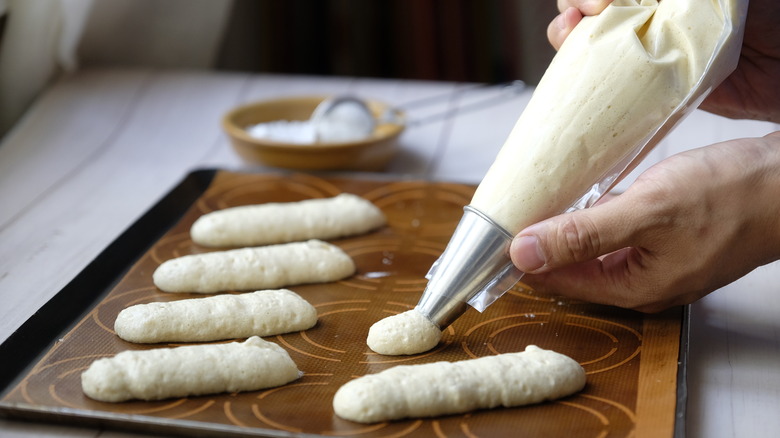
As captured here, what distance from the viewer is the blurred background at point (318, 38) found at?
123 inches

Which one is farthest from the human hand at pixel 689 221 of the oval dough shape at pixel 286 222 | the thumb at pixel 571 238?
the oval dough shape at pixel 286 222

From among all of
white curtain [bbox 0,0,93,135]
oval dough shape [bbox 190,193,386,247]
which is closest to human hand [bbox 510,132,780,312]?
oval dough shape [bbox 190,193,386,247]

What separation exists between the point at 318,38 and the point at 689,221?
278 cm

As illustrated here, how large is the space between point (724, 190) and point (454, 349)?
50 cm

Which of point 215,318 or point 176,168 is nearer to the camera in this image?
point 215,318

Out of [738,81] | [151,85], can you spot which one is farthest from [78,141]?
[738,81]

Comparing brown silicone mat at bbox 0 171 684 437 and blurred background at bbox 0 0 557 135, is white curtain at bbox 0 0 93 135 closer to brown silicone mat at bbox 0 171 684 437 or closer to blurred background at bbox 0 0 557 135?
blurred background at bbox 0 0 557 135

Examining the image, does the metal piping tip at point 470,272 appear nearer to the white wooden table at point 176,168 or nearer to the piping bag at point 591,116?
the piping bag at point 591,116

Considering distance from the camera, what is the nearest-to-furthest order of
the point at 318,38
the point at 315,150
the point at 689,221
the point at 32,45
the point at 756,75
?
1. the point at 689,221
2. the point at 756,75
3. the point at 315,150
4. the point at 32,45
5. the point at 318,38

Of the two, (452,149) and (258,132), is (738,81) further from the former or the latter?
(258,132)

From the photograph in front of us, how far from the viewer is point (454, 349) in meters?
1.44

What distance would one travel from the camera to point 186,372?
1.27 meters

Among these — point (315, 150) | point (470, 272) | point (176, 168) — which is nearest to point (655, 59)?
point (470, 272)

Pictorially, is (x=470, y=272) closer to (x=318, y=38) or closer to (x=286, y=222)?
(x=286, y=222)
